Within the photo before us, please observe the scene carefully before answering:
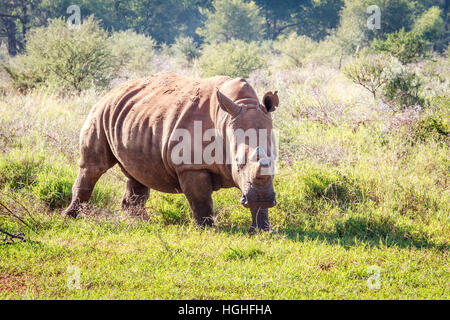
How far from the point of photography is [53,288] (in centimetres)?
403

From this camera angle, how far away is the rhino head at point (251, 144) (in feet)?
15.4

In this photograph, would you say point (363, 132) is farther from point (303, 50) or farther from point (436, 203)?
point (303, 50)

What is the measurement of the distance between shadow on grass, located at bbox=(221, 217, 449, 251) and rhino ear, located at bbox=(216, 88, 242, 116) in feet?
4.69

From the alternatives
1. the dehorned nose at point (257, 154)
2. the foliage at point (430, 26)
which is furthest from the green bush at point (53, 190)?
the foliage at point (430, 26)

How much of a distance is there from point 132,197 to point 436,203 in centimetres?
397

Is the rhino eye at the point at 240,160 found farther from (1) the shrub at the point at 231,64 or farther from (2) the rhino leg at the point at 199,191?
(1) the shrub at the point at 231,64

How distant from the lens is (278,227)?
5605mm

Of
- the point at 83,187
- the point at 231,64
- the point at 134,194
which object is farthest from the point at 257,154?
the point at 231,64

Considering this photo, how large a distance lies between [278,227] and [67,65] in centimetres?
998

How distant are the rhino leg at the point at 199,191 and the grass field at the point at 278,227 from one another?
0.20 metres

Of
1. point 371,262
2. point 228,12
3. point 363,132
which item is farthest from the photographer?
point 228,12

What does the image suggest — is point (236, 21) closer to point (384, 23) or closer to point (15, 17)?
point (384, 23)
